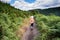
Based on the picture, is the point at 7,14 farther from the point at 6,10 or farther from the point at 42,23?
the point at 42,23

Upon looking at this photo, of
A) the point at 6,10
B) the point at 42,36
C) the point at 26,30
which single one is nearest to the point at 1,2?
the point at 6,10

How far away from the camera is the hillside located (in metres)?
5.74

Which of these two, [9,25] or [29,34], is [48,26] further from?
[9,25]

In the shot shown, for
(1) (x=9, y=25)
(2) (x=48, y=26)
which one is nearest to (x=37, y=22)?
(2) (x=48, y=26)

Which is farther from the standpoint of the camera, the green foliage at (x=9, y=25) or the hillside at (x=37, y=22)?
the green foliage at (x=9, y=25)

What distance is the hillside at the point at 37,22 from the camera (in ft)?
18.8

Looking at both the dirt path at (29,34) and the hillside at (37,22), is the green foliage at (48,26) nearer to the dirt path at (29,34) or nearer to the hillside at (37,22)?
the hillside at (37,22)

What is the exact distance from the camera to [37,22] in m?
6.00

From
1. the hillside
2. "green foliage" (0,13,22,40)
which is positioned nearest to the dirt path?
the hillside

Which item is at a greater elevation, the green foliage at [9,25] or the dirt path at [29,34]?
the green foliage at [9,25]

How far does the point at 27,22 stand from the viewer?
20.0 ft

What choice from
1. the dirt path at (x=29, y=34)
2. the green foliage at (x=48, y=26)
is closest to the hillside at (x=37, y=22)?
the green foliage at (x=48, y=26)

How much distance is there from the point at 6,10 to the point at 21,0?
624mm

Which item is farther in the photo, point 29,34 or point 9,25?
point 9,25
